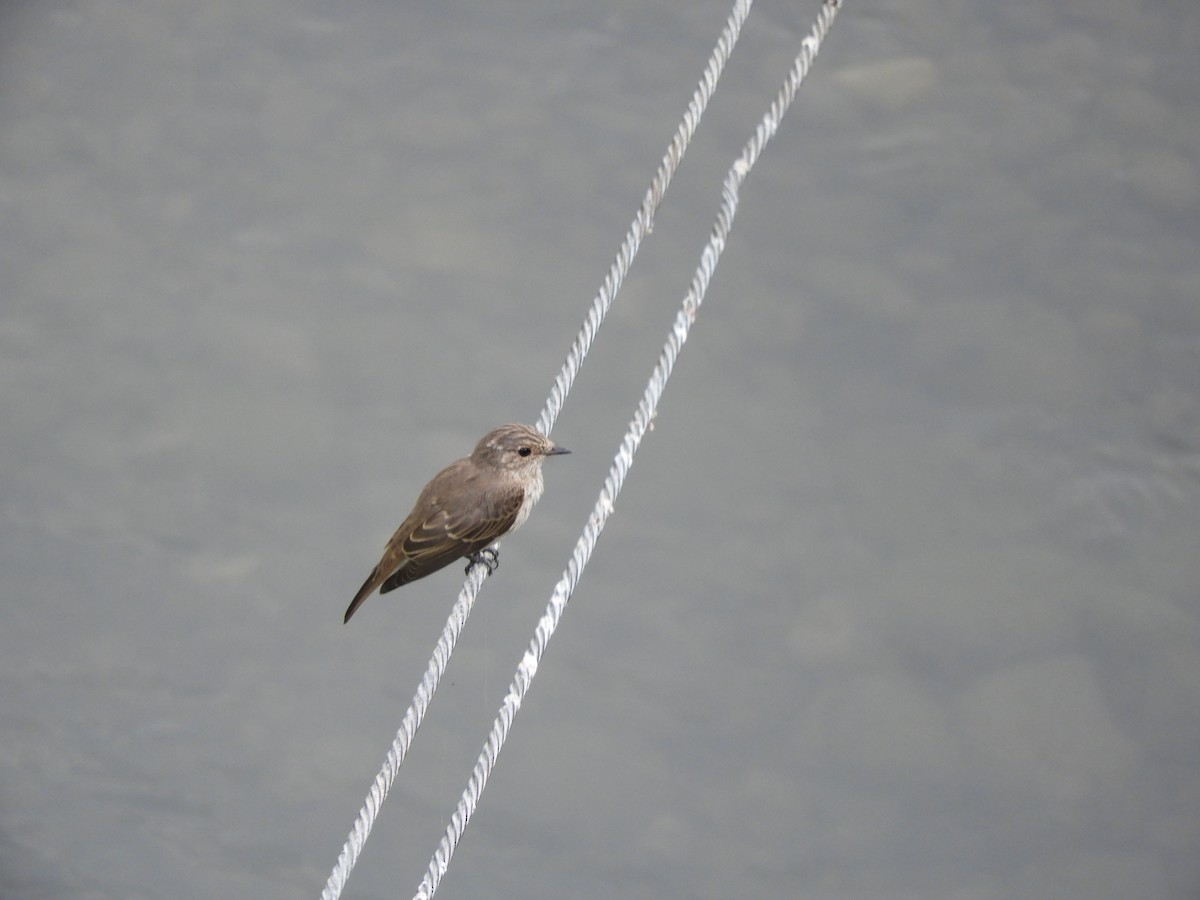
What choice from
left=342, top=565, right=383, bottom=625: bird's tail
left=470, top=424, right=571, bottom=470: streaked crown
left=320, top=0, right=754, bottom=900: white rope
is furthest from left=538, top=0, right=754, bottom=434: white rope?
left=342, top=565, right=383, bottom=625: bird's tail

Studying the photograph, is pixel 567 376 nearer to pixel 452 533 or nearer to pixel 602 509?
pixel 602 509

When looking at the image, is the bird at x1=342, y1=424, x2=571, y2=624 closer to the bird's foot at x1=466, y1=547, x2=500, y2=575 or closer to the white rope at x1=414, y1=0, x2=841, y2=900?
the bird's foot at x1=466, y1=547, x2=500, y2=575

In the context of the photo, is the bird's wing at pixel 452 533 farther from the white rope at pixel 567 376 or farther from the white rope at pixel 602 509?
the white rope at pixel 602 509

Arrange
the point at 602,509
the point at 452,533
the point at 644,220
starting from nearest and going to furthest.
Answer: the point at 602,509, the point at 644,220, the point at 452,533

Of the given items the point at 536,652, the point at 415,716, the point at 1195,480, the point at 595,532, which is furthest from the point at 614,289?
the point at 1195,480

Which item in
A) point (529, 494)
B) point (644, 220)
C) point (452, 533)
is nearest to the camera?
point (644, 220)

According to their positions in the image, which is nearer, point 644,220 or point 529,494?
point 644,220

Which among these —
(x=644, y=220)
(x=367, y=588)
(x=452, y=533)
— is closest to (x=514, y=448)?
(x=452, y=533)
